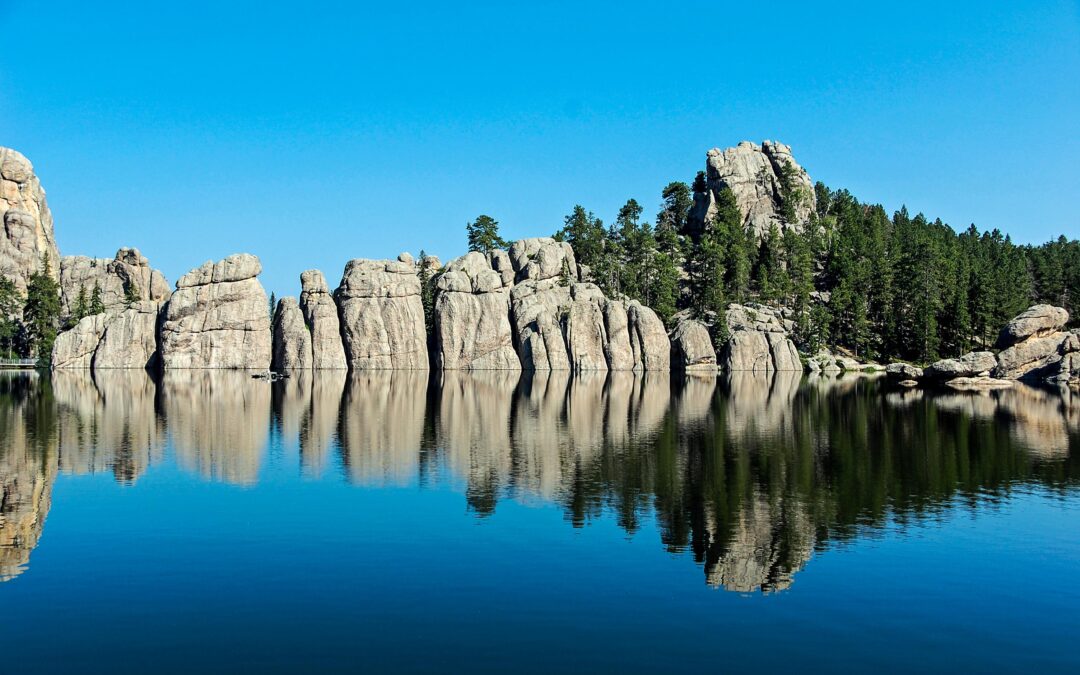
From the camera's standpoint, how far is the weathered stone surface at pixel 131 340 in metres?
133

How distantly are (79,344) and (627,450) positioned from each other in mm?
112556

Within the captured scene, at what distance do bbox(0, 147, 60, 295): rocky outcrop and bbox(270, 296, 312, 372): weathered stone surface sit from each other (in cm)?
4910

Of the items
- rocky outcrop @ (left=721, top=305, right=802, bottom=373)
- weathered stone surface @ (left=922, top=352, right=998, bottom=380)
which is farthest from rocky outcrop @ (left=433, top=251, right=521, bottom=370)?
weathered stone surface @ (left=922, top=352, right=998, bottom=380)

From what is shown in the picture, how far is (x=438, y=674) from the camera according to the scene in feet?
61.4

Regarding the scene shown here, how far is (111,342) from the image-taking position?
133125mm

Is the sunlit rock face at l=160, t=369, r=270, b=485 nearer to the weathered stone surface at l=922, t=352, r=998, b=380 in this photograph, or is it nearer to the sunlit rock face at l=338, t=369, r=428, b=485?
the sunlit rock face at l=338, t=369, r=428, b=485

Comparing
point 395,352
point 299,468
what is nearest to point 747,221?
point 395,352

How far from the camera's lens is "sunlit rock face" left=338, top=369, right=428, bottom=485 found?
44250 mm

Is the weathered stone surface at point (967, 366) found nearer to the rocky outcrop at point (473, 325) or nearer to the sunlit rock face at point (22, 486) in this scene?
the rocky outcrop at point (473, 325)

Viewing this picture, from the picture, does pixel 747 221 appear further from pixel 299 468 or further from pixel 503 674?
pixel 503 674

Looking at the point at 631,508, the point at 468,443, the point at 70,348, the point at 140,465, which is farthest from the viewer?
the point at 70,348

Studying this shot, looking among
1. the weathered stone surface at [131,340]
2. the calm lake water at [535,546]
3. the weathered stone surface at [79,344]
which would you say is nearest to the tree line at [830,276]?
the weathered stone surface at [131,340]

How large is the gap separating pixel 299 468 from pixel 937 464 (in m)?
34.3

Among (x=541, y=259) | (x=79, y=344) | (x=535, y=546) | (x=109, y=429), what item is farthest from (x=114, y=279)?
(x=535, y=546)
